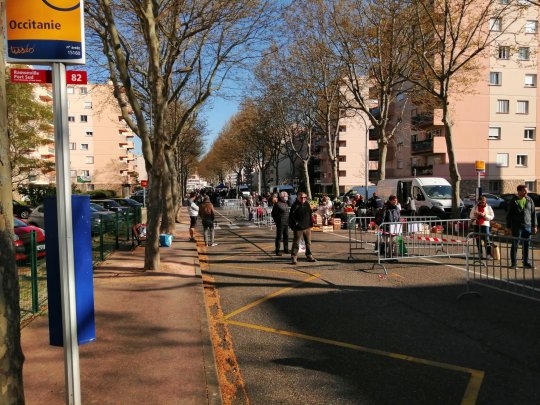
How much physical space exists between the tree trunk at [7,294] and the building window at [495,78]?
157 feet

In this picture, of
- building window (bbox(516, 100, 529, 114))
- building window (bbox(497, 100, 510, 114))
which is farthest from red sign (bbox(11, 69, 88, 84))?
building window (bbox(516, 100, 529, 114))

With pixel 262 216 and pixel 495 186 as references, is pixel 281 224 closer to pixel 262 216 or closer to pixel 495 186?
pixel 262 216

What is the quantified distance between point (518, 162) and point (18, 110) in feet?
143

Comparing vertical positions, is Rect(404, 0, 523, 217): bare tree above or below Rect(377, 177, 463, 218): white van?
above

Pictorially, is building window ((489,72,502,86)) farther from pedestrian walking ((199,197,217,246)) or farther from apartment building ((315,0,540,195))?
pedestrian walking ((199,197,217,246))

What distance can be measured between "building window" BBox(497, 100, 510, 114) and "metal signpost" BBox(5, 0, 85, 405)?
157ft

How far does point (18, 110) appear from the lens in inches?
1367

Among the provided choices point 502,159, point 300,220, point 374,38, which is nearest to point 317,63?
point 374,38

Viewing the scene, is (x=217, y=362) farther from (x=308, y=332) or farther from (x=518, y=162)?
(x=518, y=162)

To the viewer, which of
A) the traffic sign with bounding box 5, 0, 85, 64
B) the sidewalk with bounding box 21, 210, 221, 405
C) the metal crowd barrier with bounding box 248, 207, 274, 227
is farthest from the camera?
the metal crowd barrier with bounding box 248, 207, 274, 227

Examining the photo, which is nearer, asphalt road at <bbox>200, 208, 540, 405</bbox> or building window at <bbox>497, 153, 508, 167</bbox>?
asphalt road at <bbox>200, 208, 540, 405</bbox>

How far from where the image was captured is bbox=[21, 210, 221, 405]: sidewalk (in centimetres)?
414

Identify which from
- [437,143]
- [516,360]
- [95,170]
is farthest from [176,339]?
[95,170]

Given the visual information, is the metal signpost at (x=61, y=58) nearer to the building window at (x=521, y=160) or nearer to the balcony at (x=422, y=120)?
the balcony at (x=422, y=120)
